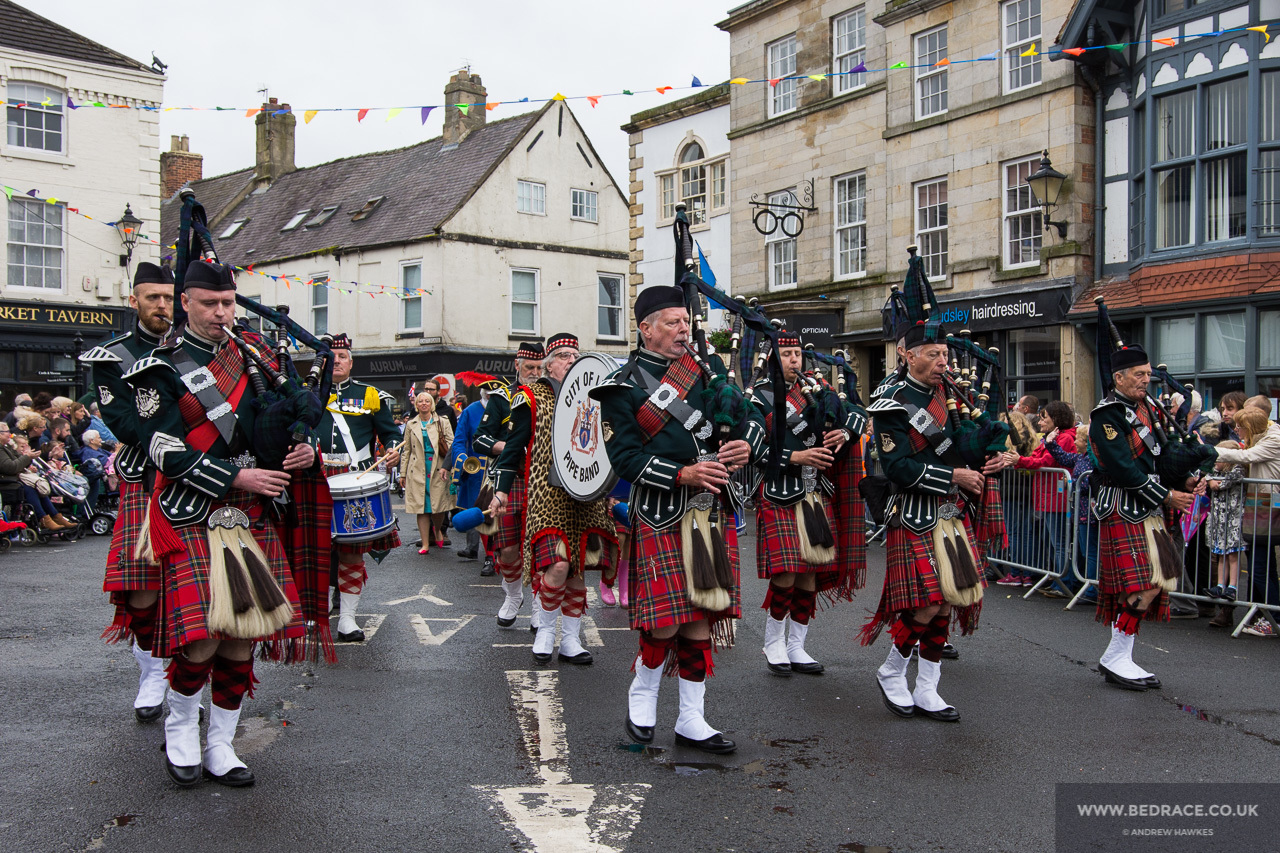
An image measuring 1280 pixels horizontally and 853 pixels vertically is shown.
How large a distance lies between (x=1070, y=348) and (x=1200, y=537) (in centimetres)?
892

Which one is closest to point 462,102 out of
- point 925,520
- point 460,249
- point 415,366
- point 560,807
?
point 460,249

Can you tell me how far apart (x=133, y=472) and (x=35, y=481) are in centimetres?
1003

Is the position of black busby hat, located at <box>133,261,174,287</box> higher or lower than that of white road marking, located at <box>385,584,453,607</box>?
higher

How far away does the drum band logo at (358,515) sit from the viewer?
21.9 feet

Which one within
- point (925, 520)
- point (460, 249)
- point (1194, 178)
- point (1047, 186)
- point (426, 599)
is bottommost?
point (426, 599)

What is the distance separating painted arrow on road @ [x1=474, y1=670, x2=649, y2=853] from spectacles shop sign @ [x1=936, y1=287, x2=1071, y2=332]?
13.6 metres

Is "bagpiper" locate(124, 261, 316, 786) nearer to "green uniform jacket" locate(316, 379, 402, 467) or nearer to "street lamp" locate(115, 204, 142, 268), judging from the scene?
"green uniform jacket" locate(316, 379, 402, 467)

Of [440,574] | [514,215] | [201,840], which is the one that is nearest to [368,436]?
[440,574]

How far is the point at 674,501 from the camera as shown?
4875 mm

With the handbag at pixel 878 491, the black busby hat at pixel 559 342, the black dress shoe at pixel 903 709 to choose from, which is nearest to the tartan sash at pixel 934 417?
the handbag at pixel 878 491

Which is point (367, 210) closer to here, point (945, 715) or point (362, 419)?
point (362, 419)

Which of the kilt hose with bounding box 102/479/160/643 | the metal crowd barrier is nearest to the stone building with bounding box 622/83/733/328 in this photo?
the metal crowd barrier

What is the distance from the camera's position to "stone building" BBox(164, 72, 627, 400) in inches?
1212

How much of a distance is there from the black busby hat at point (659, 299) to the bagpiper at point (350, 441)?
263 centimetres
